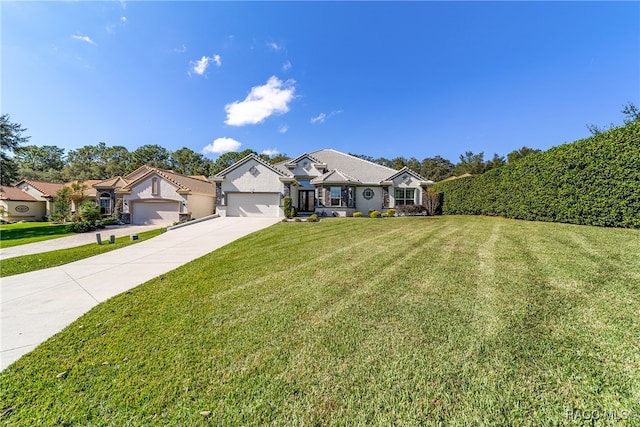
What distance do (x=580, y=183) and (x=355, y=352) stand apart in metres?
12.5

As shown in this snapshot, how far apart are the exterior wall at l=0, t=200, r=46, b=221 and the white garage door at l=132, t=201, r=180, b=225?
17.9 m

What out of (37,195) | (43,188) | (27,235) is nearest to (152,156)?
(43,188)

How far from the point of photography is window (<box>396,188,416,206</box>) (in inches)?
885

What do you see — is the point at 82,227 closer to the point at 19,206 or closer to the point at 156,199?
the point at 156,199

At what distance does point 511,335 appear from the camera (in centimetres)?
→ 311

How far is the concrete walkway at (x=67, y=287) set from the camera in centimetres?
376

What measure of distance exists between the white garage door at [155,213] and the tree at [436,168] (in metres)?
48.3

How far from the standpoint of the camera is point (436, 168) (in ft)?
184

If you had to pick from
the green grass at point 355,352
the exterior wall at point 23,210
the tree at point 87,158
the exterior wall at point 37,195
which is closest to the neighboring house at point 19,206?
the exterior wall at point 23,210

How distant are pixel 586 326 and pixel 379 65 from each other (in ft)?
63.2

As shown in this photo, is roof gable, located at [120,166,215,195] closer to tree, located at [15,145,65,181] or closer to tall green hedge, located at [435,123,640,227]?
tall green hedge, located at [435,123,640,227]

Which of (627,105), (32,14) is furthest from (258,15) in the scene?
(627,105)

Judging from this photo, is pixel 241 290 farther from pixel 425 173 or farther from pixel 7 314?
pixel 425 173

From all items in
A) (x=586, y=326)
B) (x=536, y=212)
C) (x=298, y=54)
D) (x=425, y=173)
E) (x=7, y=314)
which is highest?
(x=298, y=54)
